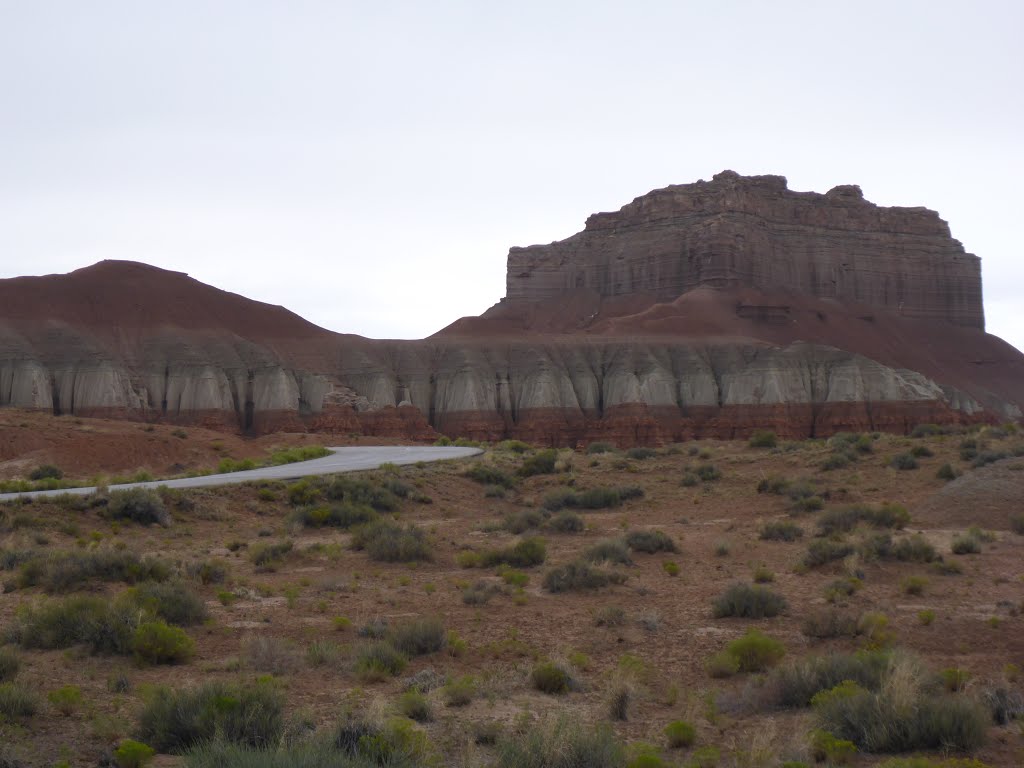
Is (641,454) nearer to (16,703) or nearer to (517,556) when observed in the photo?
(517,556)

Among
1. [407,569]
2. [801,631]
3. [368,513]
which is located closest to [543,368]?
[368,513]

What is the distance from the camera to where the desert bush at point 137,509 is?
2144 cm

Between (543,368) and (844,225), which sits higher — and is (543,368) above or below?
below

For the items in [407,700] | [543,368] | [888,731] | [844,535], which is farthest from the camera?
[543,368]

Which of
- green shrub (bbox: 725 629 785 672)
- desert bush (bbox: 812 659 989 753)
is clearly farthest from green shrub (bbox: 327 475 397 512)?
desert bush (bbox: 812 659 989 753)

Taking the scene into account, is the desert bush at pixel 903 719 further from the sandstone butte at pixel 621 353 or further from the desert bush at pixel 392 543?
the sandstone butte at pixel 621 353

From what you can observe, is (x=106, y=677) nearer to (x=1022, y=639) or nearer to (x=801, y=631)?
(x=801, y=631)

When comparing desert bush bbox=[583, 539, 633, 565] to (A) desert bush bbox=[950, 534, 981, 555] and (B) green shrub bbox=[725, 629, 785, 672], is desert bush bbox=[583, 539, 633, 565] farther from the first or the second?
(B) green shrub bbox=[725, 629, 785, 672]

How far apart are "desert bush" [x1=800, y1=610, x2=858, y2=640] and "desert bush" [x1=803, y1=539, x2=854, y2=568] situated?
4.91 metres

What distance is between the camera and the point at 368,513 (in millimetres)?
24531

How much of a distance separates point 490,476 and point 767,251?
295 ft

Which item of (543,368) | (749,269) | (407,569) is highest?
(749,269)

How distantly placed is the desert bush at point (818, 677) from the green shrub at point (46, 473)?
104ft

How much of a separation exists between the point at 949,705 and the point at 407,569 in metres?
11.4
